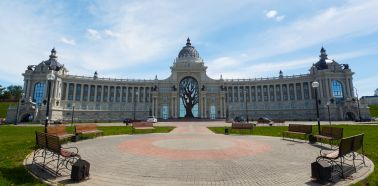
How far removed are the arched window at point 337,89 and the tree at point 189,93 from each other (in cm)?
5367

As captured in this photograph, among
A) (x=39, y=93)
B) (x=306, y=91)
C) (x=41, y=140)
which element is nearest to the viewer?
(x=41, y=140)

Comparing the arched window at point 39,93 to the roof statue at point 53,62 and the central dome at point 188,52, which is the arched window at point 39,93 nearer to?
the roof statue at point 53,62

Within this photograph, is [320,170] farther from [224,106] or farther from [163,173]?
[224,106]

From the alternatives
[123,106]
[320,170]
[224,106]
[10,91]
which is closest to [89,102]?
[123,106]

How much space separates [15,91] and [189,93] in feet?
337

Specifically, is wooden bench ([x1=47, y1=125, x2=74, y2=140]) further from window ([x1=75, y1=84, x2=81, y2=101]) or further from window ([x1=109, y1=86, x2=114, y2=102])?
window ([x1=109, y1=86, x2=114, y2=102])

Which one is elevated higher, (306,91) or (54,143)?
(306,91)

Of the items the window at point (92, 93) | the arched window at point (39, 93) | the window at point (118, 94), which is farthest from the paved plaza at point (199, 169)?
the window at point (118, 94)

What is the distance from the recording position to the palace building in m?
85.4

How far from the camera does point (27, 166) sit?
8.82 m

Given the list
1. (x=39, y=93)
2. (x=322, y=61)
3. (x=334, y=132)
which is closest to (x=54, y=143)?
(x=334, y=132)

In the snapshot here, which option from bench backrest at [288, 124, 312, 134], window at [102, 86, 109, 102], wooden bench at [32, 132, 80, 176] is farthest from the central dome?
wooden bench at [32, 132, 80, 176]

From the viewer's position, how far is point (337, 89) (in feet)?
282

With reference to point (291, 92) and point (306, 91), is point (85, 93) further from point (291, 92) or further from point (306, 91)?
point (306, 91)
